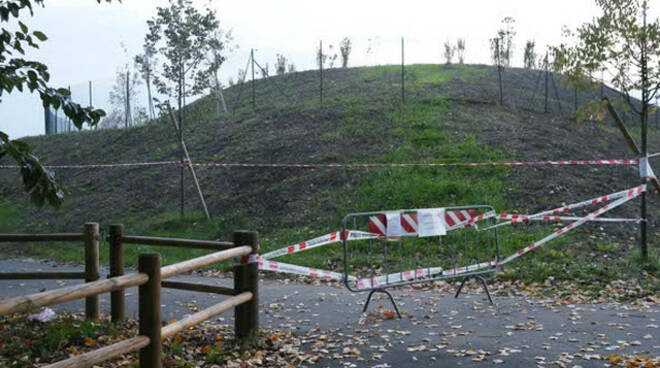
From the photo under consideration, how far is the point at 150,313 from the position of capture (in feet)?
16.4

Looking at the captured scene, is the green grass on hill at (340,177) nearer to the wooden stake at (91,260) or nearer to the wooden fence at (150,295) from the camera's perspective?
the wooden stake at (91,260)

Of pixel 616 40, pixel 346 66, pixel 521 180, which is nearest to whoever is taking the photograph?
pixel 616 40

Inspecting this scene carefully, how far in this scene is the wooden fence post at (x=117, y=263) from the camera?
7430 millimetres

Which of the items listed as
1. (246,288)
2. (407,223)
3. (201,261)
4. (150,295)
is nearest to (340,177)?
(407,223)

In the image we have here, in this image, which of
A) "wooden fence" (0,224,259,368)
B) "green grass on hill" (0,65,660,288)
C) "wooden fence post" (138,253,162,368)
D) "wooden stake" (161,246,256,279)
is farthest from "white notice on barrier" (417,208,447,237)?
"wooden fence post" (138,253,162,368)

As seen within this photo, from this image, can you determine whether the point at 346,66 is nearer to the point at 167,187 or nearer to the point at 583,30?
the point at 167,187

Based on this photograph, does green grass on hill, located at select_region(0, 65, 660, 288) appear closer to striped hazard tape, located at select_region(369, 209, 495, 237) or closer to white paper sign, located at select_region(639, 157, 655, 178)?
white paper sign, located at select_region(639, 157, 655, 178)

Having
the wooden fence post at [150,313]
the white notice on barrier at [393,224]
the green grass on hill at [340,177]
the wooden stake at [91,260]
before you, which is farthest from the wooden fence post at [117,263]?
the green grass on hill at [340,177]

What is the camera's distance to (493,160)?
17062 mm

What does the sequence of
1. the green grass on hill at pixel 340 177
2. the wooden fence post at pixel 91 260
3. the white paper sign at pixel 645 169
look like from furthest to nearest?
the green grass on hill at pixel 340 177, the white paper sign at pixel 645 169, the wooden fence post at pixel 91 260

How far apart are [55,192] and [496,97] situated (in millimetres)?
22126

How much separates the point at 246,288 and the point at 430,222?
9.40 feet

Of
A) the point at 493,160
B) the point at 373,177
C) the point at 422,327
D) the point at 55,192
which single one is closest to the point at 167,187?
the point at 373,177

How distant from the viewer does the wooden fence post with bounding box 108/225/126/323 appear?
24.4 feet
